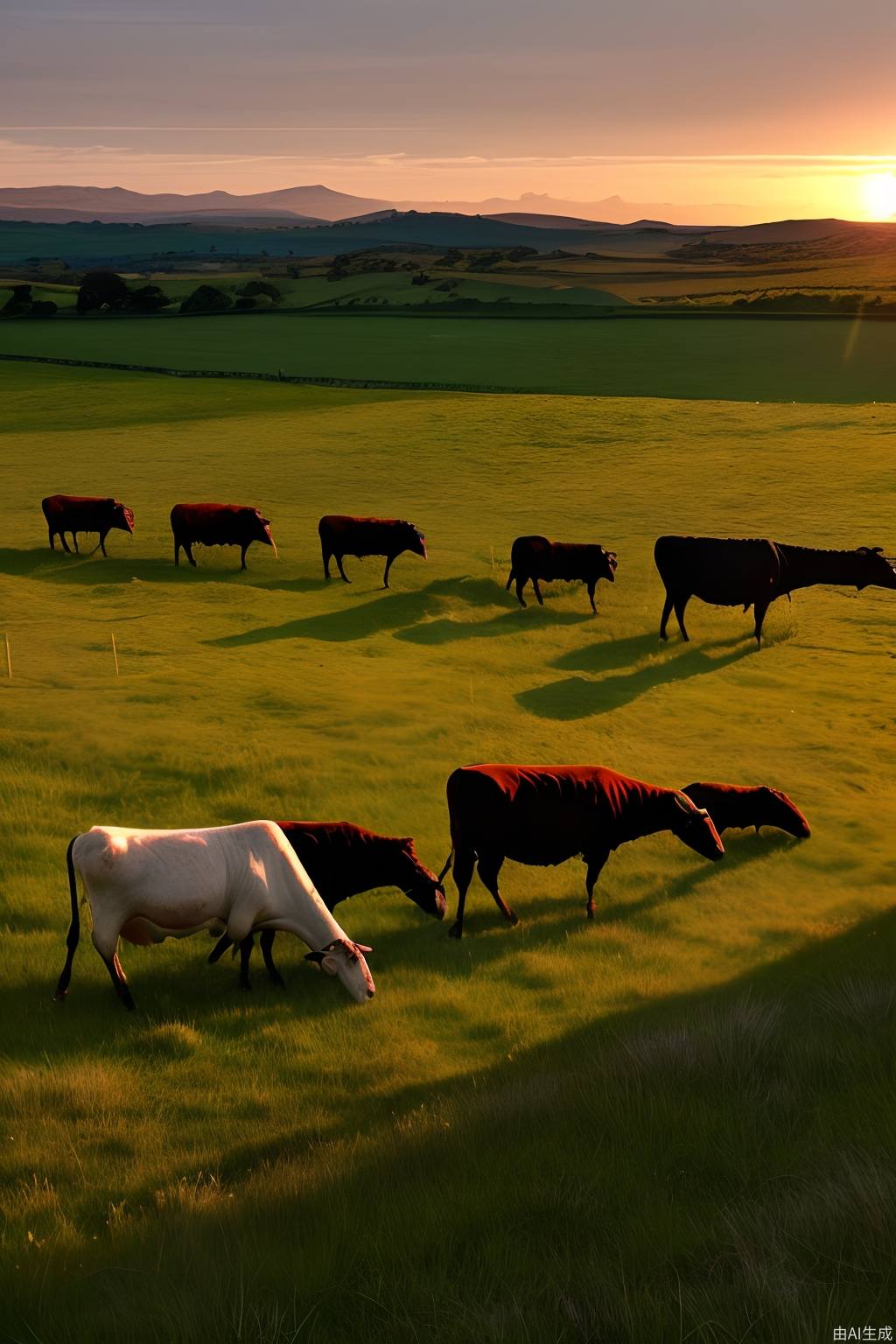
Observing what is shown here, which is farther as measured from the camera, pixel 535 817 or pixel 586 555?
pixel 586 555

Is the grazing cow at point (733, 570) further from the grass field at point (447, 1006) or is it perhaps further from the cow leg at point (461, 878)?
the cow leg at point (461, 878)

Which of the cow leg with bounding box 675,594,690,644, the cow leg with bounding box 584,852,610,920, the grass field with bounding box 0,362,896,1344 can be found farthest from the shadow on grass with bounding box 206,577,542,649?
the cow leg with bounding box 584,852,610,920

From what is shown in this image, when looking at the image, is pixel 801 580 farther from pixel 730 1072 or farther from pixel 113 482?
pixel 113 482

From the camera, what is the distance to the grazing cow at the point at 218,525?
3166 centimetres

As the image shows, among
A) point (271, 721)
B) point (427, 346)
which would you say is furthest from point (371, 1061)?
point (427, 346)

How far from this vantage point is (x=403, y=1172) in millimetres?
7059

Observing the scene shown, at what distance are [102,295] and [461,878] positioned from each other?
12014cm

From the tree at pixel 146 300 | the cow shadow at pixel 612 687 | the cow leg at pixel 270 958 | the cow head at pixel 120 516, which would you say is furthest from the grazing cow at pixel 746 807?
the tree at pixel 146 300

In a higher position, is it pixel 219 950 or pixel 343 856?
pixel 343 856

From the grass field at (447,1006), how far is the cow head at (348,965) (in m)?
0.23

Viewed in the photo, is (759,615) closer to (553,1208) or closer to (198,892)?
(198,892)

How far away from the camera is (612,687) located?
23.0 metres

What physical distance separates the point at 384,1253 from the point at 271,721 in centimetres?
1378

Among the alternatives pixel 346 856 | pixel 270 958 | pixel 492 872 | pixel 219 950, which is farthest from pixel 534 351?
pixel 270 958
